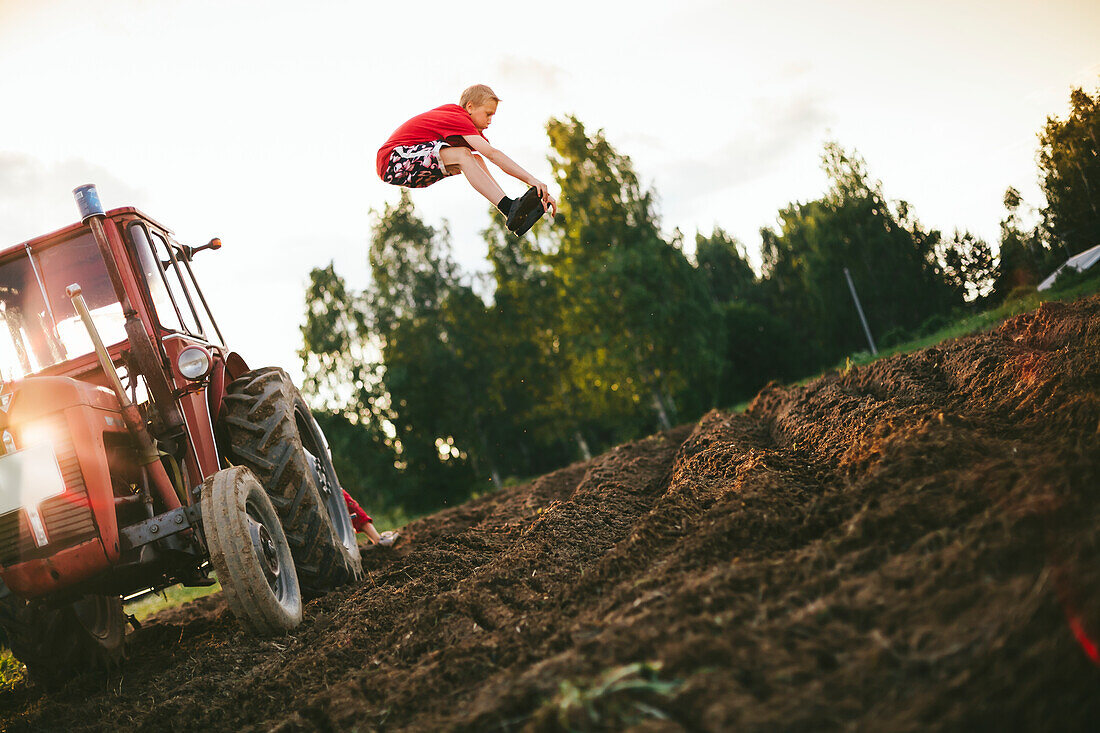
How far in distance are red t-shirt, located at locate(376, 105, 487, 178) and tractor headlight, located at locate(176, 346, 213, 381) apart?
158 centimetres

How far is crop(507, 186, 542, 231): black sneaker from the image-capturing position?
4.55 metres

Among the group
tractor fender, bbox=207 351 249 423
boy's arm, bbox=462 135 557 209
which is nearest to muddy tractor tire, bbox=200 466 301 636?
tractor fender, bbox=207 351 249 423

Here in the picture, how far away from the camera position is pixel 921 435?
3.49 meters

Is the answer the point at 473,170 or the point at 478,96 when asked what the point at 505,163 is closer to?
the point at 473,170

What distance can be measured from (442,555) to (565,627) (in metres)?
3.09

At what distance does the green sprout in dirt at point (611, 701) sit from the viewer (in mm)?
1884

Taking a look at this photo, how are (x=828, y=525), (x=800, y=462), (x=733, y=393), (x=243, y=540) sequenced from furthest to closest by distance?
(x=733, y=393)
(x=800, y=462)
(x=243, y=540)
(x=828, y=525)

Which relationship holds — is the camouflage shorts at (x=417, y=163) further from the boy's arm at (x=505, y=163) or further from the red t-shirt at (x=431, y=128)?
the boy's arm at (x=505, y=163)

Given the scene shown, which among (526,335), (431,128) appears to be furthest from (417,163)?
(526,335)

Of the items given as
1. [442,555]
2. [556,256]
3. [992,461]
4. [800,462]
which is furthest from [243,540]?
[556,256]

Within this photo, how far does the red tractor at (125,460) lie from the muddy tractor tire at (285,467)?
0.5 inches

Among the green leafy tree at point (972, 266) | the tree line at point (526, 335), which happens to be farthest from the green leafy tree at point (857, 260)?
the green leafy tree at point (972, 266)

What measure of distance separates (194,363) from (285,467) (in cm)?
92

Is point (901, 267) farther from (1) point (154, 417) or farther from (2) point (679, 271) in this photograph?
(1) point (154, 417)
